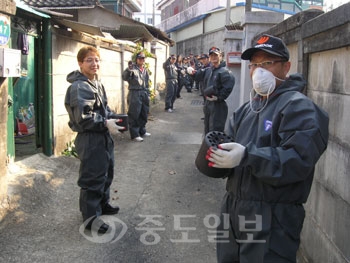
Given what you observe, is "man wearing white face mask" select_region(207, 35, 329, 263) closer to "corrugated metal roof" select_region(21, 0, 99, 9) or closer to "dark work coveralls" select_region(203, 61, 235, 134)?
"dark work coveralls" select_region(203, 61, 235, 134)

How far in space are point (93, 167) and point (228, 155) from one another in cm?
231

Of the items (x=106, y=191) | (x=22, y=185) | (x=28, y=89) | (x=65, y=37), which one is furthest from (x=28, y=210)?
(x=65, y=37)

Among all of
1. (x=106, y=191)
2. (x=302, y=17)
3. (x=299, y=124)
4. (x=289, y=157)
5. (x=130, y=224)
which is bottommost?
(x=130, y=224)

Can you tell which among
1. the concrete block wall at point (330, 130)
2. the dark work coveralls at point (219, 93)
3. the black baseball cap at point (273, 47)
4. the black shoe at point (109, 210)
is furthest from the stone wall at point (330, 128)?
the dark work coveralls at point (219, 93)

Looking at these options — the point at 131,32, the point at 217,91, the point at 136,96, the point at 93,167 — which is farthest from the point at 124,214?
the point at 131,32

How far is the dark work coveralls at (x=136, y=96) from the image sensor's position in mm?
8750

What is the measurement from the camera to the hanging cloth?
5727mm

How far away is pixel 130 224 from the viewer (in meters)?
4.46

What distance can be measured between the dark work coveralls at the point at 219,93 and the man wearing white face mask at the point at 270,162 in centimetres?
402

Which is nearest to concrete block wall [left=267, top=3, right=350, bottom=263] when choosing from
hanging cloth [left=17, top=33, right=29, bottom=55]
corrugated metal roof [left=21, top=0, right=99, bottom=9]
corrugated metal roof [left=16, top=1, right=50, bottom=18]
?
corrugated metal roof [left=16, top=1, right=50, bottom=18]

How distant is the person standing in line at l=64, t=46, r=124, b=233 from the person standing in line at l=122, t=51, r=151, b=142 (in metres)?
4.60

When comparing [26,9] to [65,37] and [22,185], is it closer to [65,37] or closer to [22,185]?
[65,37]

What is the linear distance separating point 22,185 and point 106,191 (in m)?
1.30

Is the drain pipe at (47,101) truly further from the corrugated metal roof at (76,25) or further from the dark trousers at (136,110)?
the dark trousers at (136,110)
